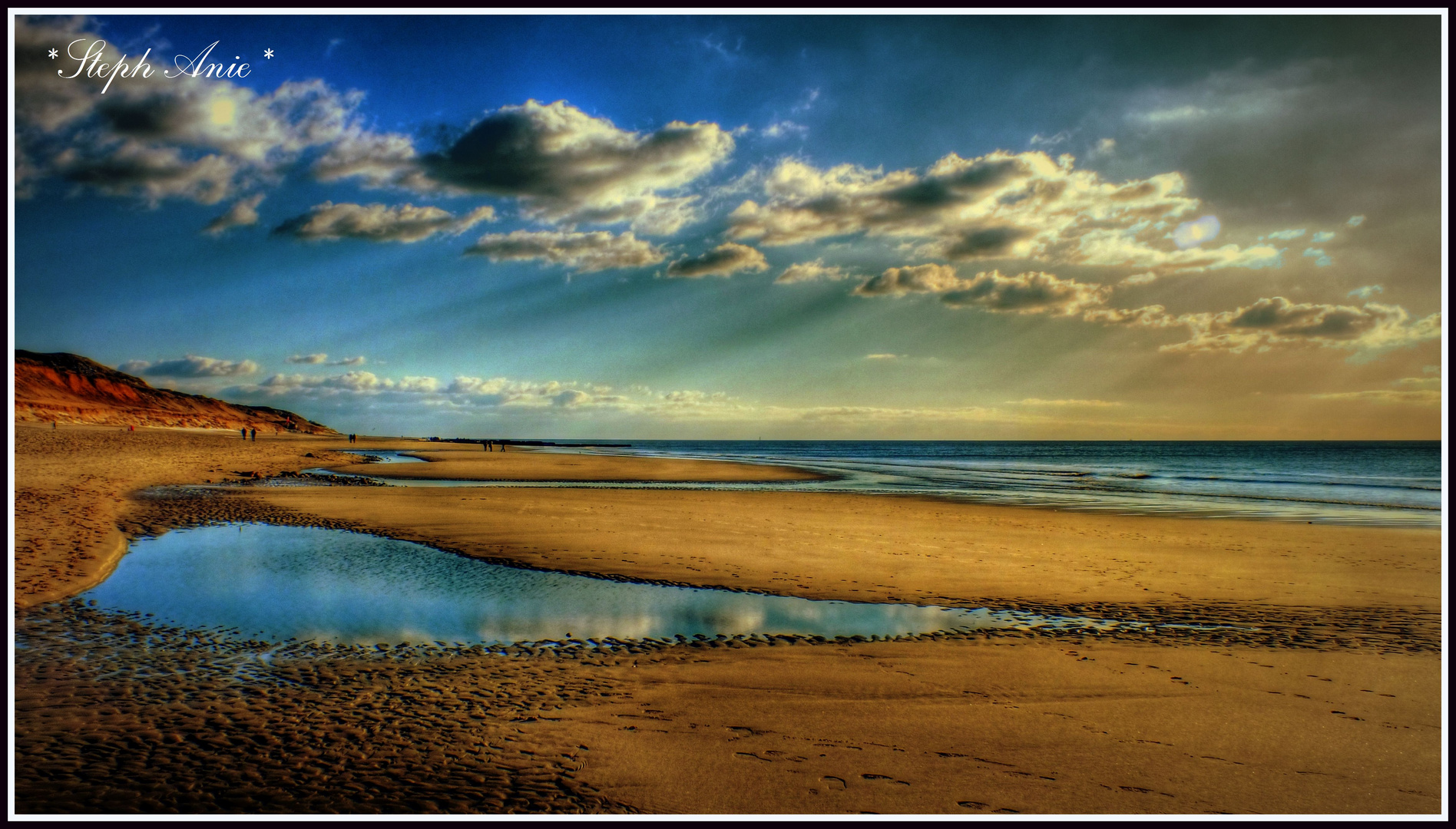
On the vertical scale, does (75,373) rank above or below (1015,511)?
above

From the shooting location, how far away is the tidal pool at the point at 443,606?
10.4 metres

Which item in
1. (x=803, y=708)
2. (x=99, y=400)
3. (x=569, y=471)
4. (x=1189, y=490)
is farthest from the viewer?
(x=99, y=400)

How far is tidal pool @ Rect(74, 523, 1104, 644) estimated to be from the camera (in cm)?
1042

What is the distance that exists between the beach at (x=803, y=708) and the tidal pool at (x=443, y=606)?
69 centimetres

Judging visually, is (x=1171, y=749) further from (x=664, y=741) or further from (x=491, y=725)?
(x=491, y=725)

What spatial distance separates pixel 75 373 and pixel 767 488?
143m

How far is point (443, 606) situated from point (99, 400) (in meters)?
149

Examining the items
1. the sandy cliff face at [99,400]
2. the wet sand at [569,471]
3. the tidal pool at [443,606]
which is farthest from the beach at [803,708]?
the sandy cliff face at [99,400]

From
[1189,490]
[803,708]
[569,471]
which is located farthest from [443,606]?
[1189,490]

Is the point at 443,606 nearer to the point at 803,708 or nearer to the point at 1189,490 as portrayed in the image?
the point at 803,708

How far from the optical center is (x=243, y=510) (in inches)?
897

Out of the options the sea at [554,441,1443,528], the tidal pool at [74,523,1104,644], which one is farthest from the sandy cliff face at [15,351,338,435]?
the sea at [554,441,1443,528]

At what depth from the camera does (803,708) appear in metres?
7.51

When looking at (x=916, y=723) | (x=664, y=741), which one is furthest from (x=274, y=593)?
(x=916, y=723)
